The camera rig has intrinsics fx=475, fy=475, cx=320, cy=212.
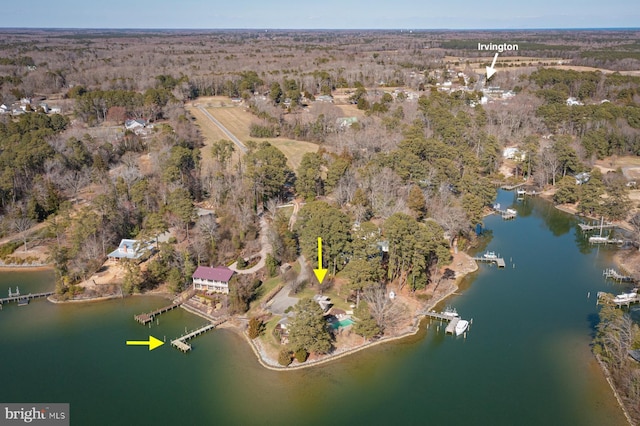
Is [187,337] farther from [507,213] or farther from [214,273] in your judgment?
[507,213]

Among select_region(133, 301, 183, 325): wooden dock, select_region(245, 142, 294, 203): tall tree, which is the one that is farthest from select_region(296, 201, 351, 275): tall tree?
select_region(245, 142, 294, 203): tall tree

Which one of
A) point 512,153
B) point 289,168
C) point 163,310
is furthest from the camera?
point 512,153

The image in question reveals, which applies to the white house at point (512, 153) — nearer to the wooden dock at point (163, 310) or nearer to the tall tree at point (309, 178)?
the tall tree at point (309, 178)

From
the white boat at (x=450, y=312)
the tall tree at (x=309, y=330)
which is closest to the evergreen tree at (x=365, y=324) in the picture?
the tall tree at (x=309, y=330)

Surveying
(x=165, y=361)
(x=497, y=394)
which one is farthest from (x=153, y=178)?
(x=497, y=394)

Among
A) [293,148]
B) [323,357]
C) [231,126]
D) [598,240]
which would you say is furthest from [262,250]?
[231,126]

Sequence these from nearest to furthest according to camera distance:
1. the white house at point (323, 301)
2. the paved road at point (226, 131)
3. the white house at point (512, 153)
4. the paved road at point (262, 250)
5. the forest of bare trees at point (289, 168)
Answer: the white house at point (323, 301) < the forest of bare trees at point (289, 168) < the paved road at point (262, 250) < the white house at point (512, 153) < the paved road at point (226, 131)
